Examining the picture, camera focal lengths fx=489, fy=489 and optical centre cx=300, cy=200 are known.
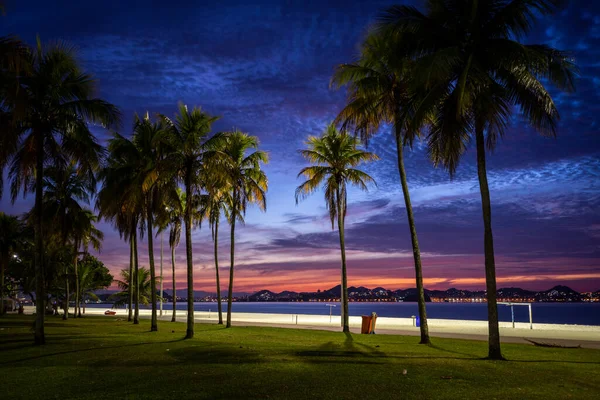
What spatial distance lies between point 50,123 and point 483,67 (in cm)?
1545

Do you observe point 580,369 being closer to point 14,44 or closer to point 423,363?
point 423,363

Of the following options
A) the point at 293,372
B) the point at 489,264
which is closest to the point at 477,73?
the point at 489,264

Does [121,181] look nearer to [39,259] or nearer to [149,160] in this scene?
[149,160]

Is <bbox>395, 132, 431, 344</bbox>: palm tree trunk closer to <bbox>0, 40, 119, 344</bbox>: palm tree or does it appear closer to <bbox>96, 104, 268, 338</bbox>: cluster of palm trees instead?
<bbox>96, 104, 268, 338</bbox>: cluster of palm trees

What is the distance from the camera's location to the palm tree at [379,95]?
1861 centimetres

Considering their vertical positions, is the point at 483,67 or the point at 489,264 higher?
the point at 483,67

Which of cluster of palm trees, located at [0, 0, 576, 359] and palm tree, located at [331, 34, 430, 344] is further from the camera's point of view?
palm tree, located at [331, 34, 430, 344]

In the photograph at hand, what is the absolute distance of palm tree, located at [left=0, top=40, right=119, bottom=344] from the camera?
1762 cm

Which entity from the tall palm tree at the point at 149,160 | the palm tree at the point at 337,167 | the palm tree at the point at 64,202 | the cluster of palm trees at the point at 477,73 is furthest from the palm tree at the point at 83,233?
the cluster of palm trees at the point at 477,73

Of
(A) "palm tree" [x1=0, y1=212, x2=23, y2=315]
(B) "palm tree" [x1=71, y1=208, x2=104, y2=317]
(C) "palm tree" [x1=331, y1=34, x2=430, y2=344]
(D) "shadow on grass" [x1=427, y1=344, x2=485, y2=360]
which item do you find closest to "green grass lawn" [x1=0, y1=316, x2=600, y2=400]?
(D) "shadow on grass" [x1=427, y1=344, x2=485, y2=360]

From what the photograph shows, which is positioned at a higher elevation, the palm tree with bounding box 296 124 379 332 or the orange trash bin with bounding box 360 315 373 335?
the palm tree with bounding box 296 124 379 332

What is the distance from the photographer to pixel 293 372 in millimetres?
10859

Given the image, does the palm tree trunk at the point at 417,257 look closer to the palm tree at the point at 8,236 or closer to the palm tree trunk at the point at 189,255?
the palm tree trunk at the point at 189,255

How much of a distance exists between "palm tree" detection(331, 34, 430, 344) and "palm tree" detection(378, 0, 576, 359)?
323 centimetres
